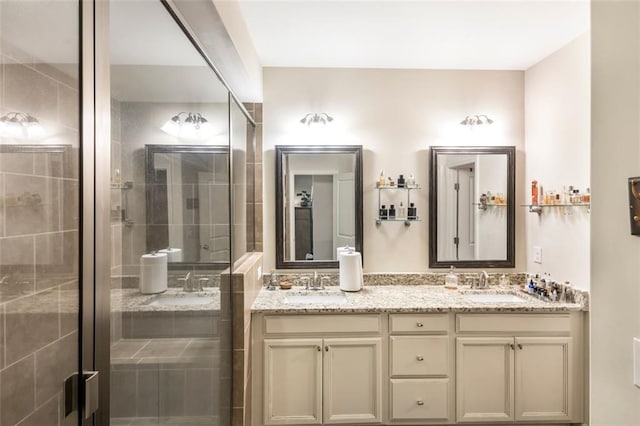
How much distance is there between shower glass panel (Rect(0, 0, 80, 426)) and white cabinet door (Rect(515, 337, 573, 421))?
2.53 meters

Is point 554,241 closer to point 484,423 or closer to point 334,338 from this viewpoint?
point 484,423

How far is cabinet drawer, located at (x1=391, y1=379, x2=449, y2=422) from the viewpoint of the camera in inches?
91.4

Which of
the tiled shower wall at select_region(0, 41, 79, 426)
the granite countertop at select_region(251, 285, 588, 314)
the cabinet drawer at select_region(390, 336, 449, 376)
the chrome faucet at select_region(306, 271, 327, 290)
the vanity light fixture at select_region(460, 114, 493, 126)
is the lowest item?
the cabinet drawer at select_region(390, 336, 449, 376)

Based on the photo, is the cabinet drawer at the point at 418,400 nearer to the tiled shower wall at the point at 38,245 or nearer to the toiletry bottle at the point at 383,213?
the toiletry bottle at the point at 383,213

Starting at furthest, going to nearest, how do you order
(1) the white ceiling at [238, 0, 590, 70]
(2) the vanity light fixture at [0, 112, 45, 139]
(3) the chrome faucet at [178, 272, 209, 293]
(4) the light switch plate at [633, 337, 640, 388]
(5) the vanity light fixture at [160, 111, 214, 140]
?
(1) the white ceiling at [238, 0, 590, 70] → (3) the chrome faucet at [178, 272, 209, 293] → (5) the vanity light fixture at [160, 111, 214, 140] → (4) the light switch plate at [633, 337, 640, 388] → (2) the vanity light fixture at [0, 112, 45, 139]

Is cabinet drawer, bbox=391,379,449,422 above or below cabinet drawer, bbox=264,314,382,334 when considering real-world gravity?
below

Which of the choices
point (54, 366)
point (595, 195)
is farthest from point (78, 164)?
point (595, 195)

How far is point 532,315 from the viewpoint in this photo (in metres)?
2.35

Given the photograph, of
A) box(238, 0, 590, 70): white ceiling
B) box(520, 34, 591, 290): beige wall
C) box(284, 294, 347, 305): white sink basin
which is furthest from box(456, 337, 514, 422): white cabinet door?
box(238, 0, 590, 70): white ceiling

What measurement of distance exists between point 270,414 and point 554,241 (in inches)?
92.2

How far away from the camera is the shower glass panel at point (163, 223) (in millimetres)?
898

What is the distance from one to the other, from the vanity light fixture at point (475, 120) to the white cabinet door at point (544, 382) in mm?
1635

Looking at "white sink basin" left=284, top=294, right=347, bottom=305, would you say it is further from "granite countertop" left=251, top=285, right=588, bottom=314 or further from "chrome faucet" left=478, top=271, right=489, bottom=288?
"chrome faucet" left=478, top=271, right=489, bottom=288

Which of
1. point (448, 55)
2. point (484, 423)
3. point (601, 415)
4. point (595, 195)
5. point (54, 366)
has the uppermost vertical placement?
point (448, 55)
